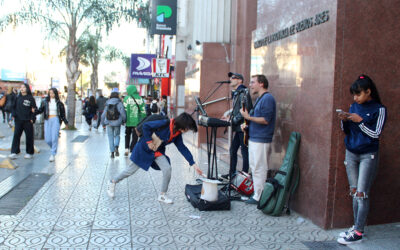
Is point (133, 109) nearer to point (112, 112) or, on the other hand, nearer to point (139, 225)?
point (112, 112)

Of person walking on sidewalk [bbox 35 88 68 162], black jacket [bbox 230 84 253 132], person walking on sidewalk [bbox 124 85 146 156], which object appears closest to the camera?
black jacket [bbox 230 84 253 132]

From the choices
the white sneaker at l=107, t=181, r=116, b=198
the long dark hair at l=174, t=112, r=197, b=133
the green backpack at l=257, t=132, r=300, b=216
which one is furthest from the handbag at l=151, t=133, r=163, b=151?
the green backpack at l=257, t=132, r=300, b=216

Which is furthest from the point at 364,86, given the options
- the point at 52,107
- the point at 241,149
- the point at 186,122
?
the point at 52,107

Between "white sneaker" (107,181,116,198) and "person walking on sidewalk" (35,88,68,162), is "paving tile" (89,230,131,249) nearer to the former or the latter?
"white sneaker" (107,181,116,198)

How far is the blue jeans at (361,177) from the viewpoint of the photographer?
4.08m

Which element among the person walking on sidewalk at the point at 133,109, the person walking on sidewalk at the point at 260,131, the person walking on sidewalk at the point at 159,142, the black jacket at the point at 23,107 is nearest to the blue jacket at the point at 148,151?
the person walking on sidewalk at the point at 159,142

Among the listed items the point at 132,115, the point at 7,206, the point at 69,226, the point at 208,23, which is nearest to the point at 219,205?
the point at 69,226

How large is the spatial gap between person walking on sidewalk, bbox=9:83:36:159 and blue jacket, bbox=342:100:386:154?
307 inches

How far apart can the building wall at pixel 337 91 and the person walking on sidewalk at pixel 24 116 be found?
6.89 metres

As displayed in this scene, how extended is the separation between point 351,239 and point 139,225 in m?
2.41

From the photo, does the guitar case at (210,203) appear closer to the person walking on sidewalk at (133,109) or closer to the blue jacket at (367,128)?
the blue jacket at (367,128)

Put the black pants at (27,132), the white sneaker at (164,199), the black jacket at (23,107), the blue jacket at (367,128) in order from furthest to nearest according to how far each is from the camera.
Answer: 1. the black pants at (27,132)
2. the black jacket at (23,107)
3. the white sneaker at (164,199)
4. the blue jacket at (367,128)

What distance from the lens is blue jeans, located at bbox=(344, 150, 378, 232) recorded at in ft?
13.4

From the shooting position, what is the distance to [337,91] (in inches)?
178
